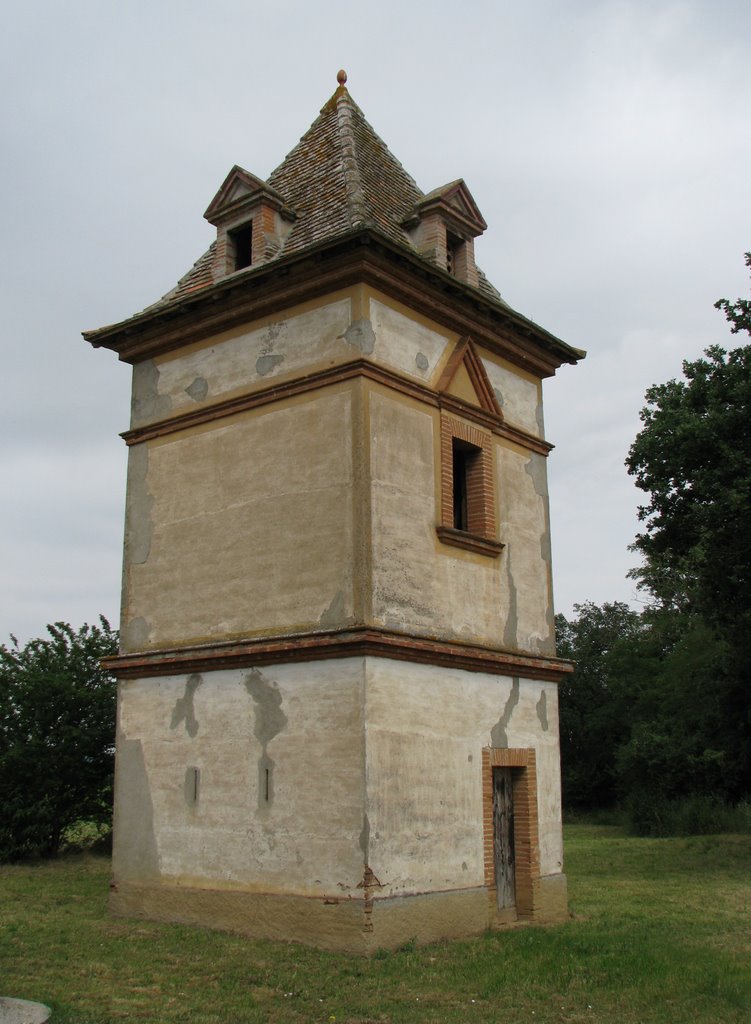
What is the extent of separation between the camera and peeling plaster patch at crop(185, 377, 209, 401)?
1485cm

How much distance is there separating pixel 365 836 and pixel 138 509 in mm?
6467

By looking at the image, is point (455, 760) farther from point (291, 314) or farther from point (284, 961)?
point (291, 314)

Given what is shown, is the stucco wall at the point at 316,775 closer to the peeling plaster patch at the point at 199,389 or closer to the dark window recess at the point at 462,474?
the dark window recess at the point at 462,474

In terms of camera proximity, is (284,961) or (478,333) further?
(478,333)

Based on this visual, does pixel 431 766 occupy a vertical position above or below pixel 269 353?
below

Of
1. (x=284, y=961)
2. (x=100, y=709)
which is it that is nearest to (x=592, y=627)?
(x=100, y=709)

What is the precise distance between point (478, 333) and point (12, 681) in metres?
13.3

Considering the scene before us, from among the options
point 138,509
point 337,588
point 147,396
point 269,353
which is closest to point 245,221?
point 269,353

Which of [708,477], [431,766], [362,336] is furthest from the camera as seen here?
[708,477]

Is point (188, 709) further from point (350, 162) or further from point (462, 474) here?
point (350, 162)

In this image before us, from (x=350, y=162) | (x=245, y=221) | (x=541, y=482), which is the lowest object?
(x=541, y=482)

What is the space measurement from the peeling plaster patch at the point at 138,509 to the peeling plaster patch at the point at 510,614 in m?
5.39

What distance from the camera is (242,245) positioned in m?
16.0

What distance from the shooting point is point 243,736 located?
12984 millimetres
